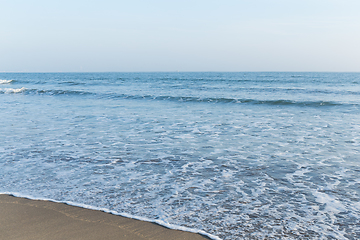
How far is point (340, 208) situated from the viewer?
3.88 metres

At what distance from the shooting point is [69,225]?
3.37 metres

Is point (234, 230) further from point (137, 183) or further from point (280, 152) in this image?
point (280, 152)

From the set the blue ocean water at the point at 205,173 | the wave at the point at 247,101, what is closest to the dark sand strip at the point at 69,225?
the blue ocean water at the point at 205,173

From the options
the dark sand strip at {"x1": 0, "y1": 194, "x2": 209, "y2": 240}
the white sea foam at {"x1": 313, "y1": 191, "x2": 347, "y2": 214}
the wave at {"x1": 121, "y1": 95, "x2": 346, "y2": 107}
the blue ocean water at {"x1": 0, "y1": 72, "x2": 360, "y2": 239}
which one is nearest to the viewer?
the dark sand strip at {"x1": 0, "y1": 194, "x2": 209, "y2": 240}

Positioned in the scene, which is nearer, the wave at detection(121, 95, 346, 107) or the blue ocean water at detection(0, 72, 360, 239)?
the blue ocean water at detection(0, 72, 360, 239)

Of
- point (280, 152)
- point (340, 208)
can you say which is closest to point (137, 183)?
point (340, 208)

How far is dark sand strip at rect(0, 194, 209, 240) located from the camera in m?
3.12

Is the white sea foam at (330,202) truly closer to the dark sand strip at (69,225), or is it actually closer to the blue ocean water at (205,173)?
the blue ocean water at (205,173)

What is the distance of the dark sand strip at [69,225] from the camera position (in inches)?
123

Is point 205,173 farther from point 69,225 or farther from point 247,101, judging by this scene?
point 247,101

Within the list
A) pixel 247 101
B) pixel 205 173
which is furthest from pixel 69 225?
pixel 247 101

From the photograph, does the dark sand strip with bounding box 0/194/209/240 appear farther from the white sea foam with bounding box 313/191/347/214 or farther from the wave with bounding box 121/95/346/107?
Answer: the wave with bounding box 121/95/346/107

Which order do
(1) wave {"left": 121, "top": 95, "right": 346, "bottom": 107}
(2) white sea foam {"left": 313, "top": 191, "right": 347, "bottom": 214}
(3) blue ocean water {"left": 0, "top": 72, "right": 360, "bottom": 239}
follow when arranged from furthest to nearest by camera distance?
(1) wave {"left": 121, "top": 95, "right": 346, "bottom": 107}
(2) white sea foam {"left": 313, "top": 191, "right": 347, "bottom": 214}
(3) blue ocean water {"left": 0, "top": 72, "right": 360, "bottom": 239}

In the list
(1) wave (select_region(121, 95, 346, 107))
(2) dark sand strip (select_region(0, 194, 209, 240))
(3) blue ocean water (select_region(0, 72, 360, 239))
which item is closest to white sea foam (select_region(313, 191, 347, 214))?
(3) blue ocean water (select_region(0, 72, 360, 239))
